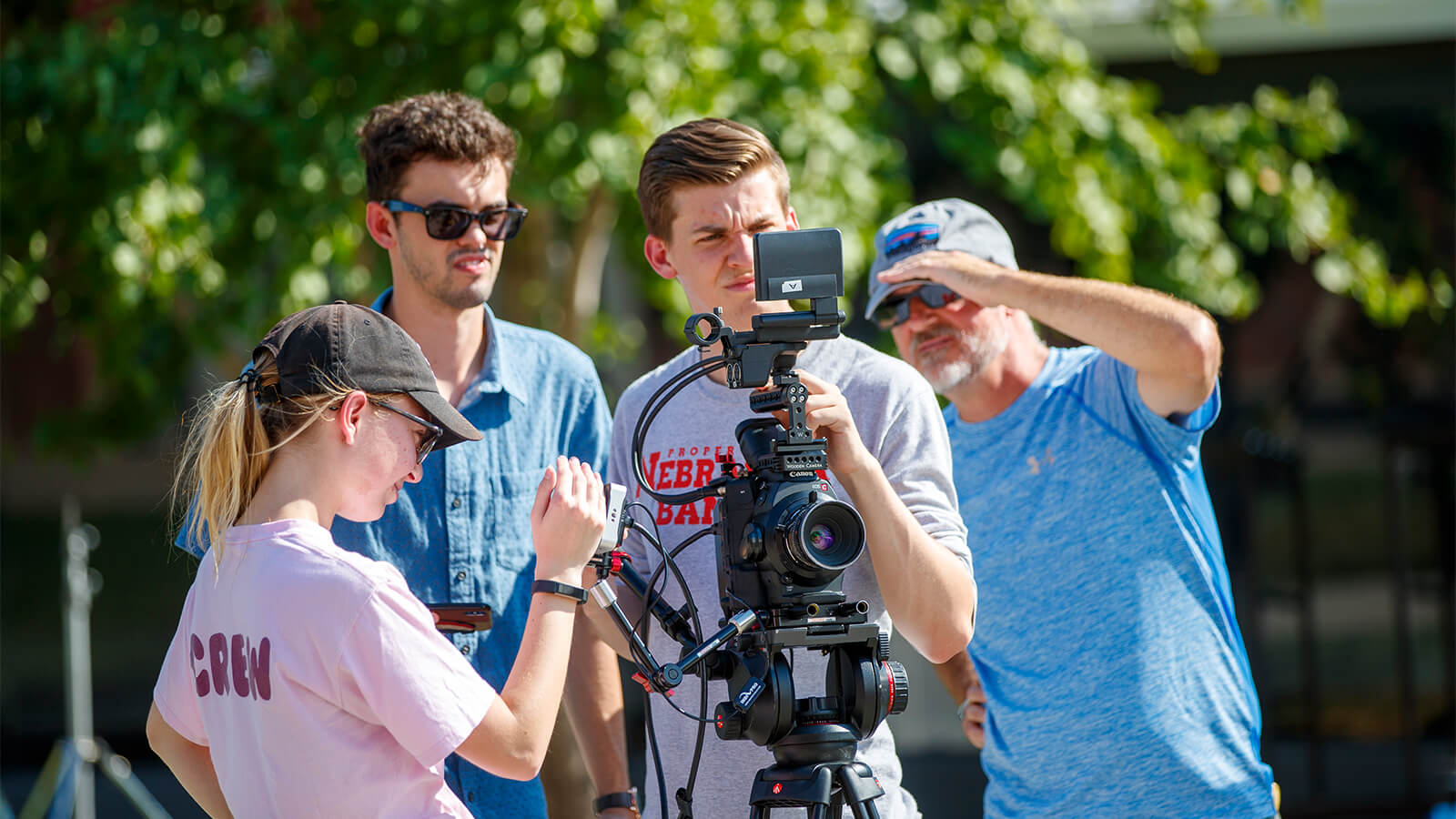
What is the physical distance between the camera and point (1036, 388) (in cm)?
266

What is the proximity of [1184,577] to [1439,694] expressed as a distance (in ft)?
20.1

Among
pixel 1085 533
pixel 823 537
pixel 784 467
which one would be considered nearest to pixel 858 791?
pixel 823 537

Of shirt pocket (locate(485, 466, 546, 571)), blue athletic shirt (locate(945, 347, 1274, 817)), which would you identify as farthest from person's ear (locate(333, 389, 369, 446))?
blue athletic shirt (locate(945, 347, 1274, 817))

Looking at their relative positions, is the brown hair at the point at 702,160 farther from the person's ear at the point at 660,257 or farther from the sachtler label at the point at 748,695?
the sachtler label at the point at 748,695

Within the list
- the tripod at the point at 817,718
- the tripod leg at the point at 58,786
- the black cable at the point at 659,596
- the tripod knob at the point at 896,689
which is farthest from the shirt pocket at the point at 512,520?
the tripod leg at the point at 58,786

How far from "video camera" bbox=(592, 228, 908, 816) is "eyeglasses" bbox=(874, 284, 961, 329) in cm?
82

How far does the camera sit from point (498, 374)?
8.25 ft

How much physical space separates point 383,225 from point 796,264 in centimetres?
113

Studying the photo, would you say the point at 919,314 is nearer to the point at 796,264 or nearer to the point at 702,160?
the point at 702,160

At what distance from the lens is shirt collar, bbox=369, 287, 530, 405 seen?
8.23 ft

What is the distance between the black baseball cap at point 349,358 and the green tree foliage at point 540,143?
2.49 m

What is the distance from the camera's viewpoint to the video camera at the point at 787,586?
5.56 feet

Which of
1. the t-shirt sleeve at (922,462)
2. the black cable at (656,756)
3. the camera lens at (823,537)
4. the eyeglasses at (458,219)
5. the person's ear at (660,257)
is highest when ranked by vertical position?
the eyeglasses at (458,219)

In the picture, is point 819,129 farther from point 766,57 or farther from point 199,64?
Result: point 199,64
